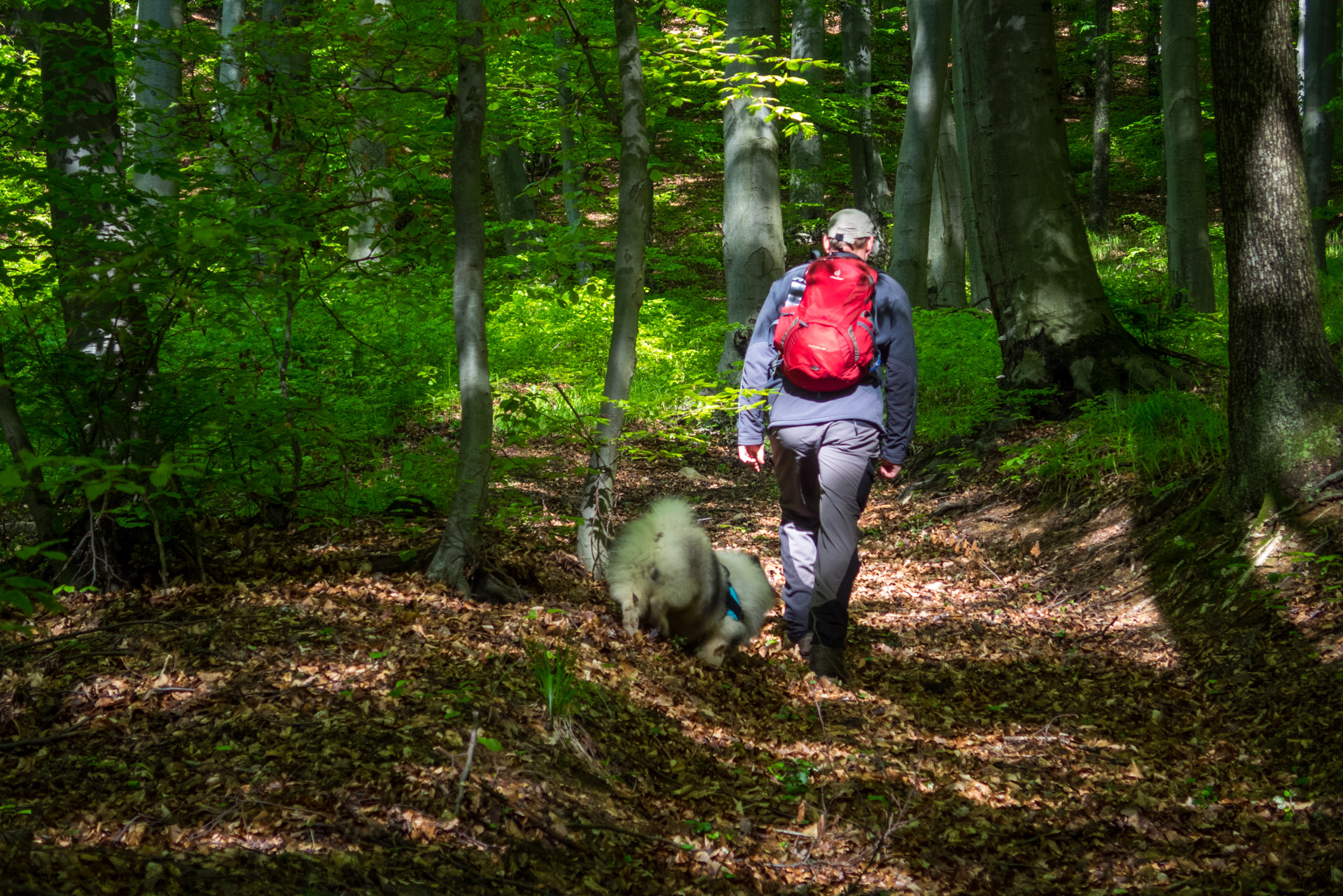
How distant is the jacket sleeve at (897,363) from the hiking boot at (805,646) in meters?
1.00

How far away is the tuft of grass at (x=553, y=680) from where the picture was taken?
10.4ft

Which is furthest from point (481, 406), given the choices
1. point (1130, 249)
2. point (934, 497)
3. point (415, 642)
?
point (1130, 249)

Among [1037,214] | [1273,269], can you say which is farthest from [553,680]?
[1037,214]

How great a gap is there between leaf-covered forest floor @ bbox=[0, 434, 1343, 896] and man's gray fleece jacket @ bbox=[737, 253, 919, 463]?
128cm

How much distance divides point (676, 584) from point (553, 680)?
1.09 metres

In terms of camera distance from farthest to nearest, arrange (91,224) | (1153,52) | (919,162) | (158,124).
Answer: (1153,52), (919,162), (158,124), (91,224)

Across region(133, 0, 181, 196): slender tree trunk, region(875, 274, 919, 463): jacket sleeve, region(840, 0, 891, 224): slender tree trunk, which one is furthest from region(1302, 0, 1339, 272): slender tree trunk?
region(133, 0, 181, 196): slender tree trunk

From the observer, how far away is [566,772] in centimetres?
296

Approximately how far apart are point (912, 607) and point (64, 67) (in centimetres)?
534

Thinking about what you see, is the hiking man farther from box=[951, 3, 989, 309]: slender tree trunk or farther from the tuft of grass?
box=[951, 3, 989, 309]: slender tree trunk

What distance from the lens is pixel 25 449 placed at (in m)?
3.35

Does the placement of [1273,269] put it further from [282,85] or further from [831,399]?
[282,85]

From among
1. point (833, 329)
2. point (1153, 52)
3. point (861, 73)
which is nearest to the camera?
point (833, 329)

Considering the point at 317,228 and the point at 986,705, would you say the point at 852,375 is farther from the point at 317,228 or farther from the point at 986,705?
the point at 317,228
